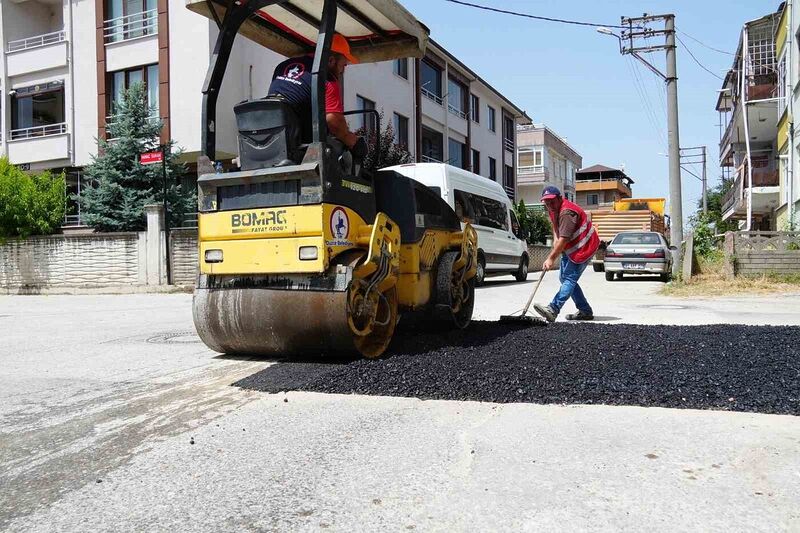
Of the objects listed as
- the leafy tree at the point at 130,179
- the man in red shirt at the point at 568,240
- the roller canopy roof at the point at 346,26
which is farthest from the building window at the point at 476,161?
the roller canopy roof at the point at 346,26

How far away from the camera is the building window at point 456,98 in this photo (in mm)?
34656

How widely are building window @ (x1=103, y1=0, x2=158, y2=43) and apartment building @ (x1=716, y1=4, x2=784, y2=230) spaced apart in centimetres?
2125

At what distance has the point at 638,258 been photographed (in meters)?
20.4

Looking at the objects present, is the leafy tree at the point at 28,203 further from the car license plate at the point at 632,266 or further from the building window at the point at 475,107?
the building window at the point at 475,107

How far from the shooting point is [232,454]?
342 cm

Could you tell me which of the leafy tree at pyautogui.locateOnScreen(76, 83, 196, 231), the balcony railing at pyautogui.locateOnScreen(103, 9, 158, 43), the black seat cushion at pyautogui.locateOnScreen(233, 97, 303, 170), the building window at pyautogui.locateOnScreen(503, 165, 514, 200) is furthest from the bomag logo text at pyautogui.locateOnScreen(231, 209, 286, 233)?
the building window at pyautogui.locateOnScreen(503, 165, 514, 200)

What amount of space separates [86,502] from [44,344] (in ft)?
18.3

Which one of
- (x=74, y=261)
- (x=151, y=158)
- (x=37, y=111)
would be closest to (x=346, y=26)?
(x=151, y=158)

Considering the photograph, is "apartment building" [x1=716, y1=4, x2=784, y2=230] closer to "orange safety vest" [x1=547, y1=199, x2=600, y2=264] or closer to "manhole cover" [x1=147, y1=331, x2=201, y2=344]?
"orange safety vest" [x1=547, y1=199, x2=600, y2=264]

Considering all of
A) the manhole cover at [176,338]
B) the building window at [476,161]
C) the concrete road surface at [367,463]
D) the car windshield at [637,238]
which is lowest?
the concrete road surface at [367,463]

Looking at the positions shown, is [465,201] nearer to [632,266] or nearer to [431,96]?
[632,266]

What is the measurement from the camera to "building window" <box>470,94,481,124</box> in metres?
37.8

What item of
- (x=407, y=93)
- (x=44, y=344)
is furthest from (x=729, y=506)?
(x=407, y=93)

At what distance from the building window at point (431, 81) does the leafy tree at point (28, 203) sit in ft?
54.3
